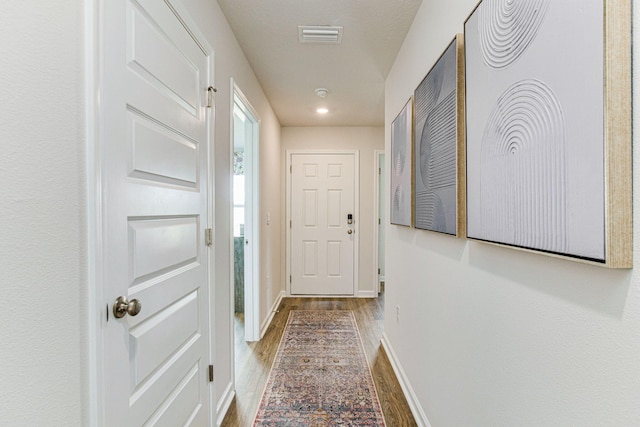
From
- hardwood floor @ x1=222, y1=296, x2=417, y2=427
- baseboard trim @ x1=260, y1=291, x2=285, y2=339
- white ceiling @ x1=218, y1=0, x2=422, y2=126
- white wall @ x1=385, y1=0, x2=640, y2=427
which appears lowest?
hardwood floor @ x1=222, y1=296, x2=417, y2=427

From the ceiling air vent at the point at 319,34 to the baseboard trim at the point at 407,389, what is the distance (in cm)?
229

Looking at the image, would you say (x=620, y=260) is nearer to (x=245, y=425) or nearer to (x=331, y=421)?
(x=331, y=421)

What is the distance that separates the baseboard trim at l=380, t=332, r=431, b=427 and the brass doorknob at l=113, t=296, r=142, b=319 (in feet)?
4.99

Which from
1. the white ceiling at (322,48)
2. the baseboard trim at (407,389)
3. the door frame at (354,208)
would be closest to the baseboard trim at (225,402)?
the baseboard trim at (407,389)

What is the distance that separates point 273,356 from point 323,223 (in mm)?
2152

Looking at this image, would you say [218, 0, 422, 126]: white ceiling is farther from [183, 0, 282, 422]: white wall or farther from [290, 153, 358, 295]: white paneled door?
[290, 153, 358, 295]: white paneled door

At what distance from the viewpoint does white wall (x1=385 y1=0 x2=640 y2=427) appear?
1.99 feet

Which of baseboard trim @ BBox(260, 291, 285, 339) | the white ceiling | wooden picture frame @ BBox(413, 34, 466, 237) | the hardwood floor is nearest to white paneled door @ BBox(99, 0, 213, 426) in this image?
the hardwood floor

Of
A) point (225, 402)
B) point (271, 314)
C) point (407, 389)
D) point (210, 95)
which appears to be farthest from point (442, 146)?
point (271, 314)

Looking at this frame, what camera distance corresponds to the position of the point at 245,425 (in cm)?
181

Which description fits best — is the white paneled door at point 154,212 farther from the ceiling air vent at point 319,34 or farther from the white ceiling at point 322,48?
the ceiling air vent at point 319,34

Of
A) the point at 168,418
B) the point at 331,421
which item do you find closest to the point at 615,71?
the point at 168,418

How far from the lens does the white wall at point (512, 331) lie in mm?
608

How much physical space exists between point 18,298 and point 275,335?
8.61 feet
